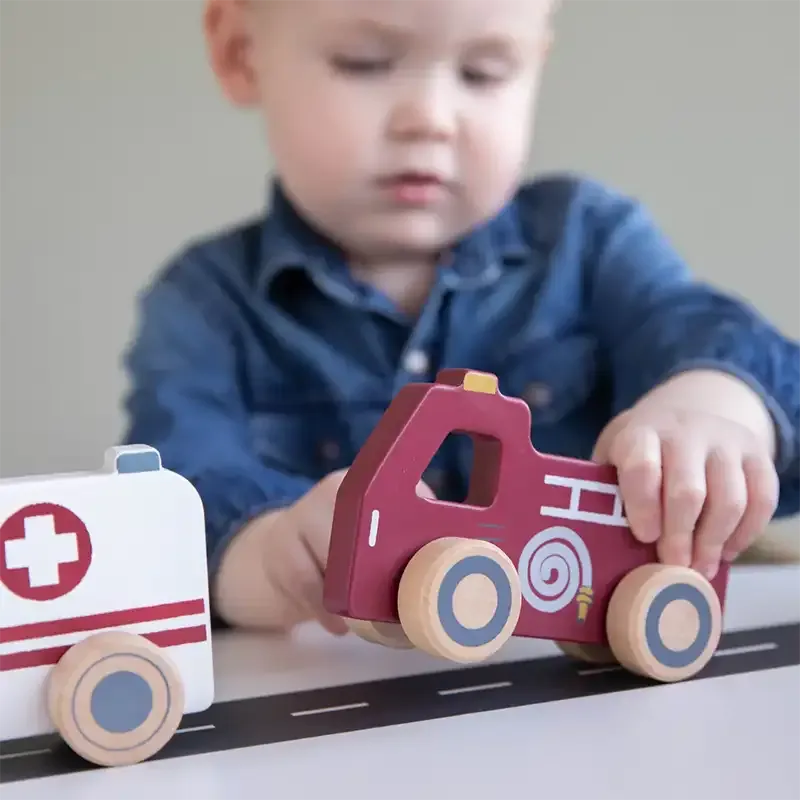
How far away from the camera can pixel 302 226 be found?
64 centimetres

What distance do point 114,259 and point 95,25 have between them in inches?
8.8

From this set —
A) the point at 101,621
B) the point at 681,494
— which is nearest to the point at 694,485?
the point at 681,494

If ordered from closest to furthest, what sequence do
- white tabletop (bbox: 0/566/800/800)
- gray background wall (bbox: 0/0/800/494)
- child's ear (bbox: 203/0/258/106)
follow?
1. white tabletop (bbox: 0/566/800/800)
2. child's ear (bbox: 203/0/258/106)
3. gray background wall (bbox: 0/0/800/494)

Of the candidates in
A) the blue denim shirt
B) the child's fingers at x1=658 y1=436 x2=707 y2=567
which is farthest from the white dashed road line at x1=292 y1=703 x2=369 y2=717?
the blue denim shirt

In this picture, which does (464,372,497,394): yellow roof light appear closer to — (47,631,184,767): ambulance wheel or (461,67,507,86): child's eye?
(47,631,184,767): ambulance wheel

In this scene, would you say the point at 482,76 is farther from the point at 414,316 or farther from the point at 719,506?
the point at 719,506

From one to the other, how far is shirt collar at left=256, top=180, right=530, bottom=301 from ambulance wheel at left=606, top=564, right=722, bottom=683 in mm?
286

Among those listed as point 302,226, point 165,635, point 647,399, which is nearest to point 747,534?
point 647,399

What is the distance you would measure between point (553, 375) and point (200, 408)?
215mm

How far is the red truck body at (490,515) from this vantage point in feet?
1.10

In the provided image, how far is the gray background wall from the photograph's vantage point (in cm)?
97

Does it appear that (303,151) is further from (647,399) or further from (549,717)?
(549,717)

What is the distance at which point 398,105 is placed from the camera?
52cm

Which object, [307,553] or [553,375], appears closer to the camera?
[307,553]
